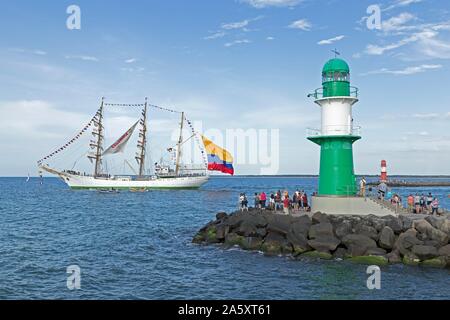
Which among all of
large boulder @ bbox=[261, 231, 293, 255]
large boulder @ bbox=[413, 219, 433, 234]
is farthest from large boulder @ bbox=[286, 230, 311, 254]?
large boulder @ bbox=[413, 219, 433, 234]

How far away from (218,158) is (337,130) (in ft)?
234

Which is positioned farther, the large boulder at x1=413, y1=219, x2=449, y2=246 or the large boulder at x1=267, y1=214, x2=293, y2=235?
the large boulder at x1=267, y1=214, x2=293, y2=235

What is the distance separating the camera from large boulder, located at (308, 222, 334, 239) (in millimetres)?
20875

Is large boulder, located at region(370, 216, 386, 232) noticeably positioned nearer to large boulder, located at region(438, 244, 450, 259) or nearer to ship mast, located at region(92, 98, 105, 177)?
large boulder, located at region(438, 244, 450, 259)

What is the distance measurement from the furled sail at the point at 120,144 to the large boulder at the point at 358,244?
267ft

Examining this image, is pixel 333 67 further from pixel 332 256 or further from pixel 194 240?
pixel 194 240

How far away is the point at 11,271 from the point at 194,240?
9999 mm

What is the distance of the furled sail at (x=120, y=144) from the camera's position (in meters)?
96.1

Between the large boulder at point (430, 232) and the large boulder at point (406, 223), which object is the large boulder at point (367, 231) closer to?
the large boulder at point (406, 223)

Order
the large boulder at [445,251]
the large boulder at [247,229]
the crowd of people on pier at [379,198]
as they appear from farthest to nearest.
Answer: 1. the crowd of people on pier at [379,198]
2. the large boulder at [247,229]
3. the large boulder at [445,251]

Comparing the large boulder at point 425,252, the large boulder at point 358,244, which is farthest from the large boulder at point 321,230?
the large boulder at point 425,252

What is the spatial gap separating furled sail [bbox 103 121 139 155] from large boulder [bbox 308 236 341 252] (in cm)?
8033

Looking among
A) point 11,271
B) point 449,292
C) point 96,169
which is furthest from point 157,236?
point 96,169
